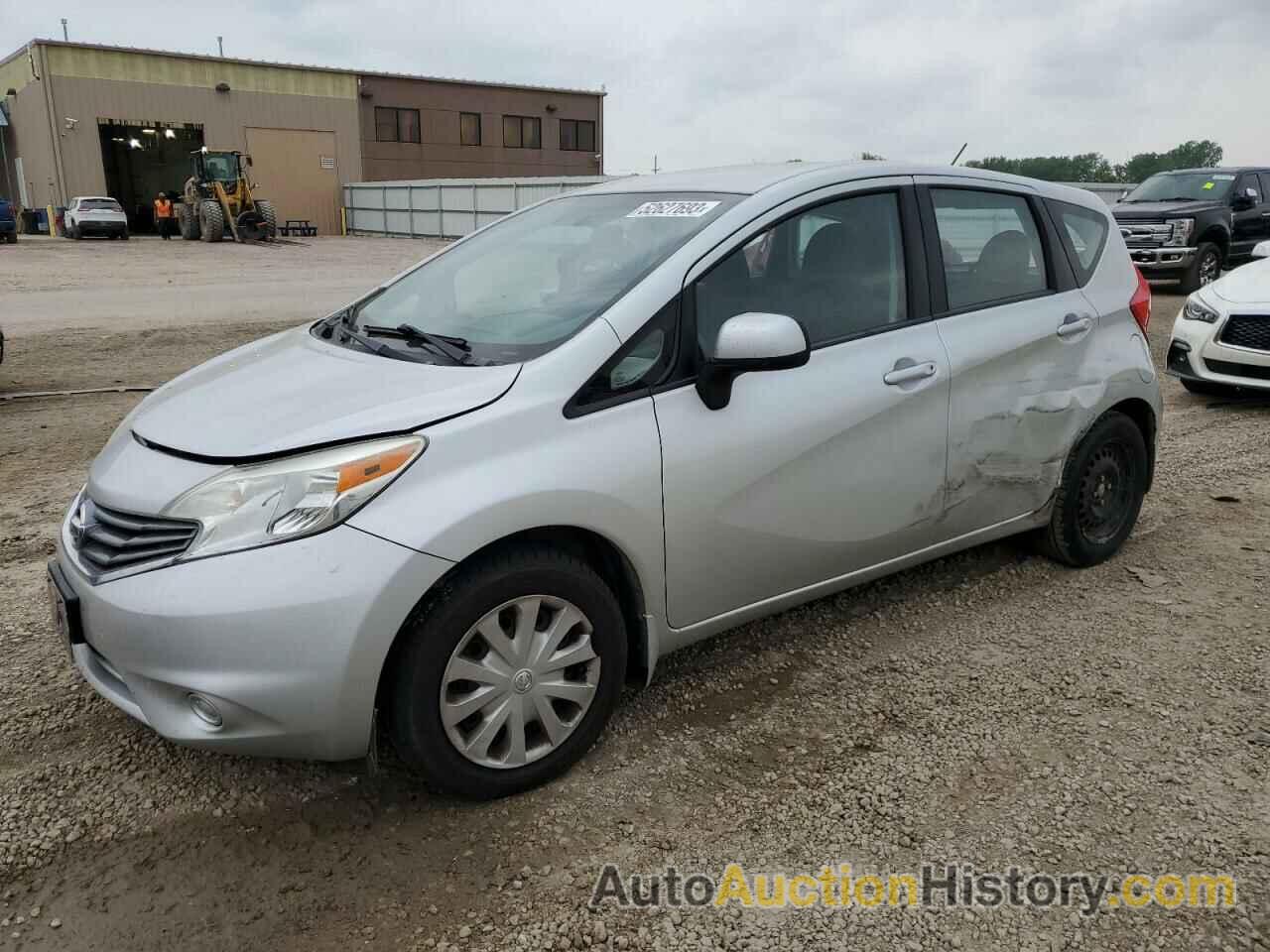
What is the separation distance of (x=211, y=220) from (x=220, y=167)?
1.82 meters

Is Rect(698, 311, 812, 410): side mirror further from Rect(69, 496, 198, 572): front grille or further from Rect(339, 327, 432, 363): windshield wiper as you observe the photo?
Rect(69, 496, 198, 572): front grille

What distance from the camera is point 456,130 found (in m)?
45.0

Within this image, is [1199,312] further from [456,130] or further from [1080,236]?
[456,130]

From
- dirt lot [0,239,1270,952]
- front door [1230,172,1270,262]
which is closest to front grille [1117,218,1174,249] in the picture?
front door [1230,172,1270,262]

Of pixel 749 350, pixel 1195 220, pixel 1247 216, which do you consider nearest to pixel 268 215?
pixel 1195 220

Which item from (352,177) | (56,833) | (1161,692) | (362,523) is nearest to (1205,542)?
(1161,692)

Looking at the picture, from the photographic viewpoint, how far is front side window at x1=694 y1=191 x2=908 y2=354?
3.02 m

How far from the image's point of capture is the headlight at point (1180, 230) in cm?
1462

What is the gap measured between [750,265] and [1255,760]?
Result: 2074 mm

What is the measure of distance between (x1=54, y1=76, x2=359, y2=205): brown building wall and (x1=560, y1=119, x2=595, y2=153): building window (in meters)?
10.4

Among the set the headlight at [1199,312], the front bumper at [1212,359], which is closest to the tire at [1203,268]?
the headlight at [1199,312]

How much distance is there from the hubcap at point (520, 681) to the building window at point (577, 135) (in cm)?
4844

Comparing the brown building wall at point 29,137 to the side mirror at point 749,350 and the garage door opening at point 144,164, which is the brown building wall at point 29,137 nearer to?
the garage door opening at point 144,164

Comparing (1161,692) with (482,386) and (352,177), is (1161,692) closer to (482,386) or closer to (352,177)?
(482,386)
